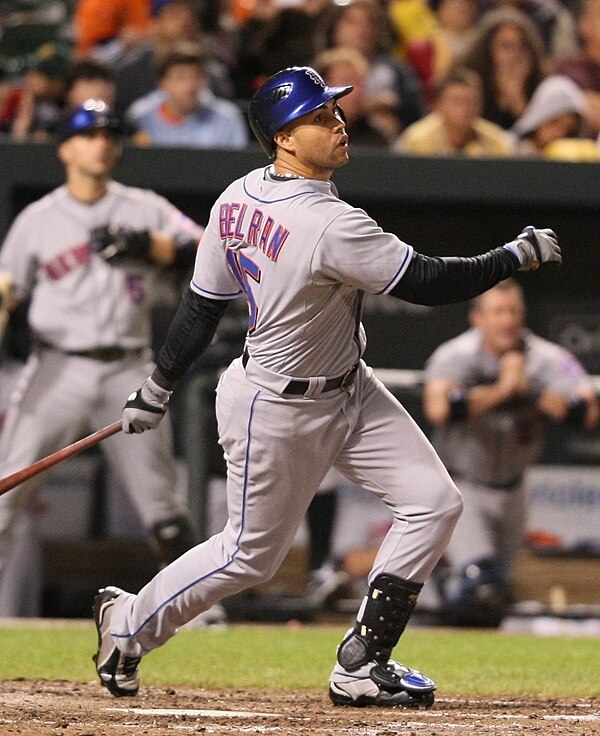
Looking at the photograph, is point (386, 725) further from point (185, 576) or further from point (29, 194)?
point (29, 194)

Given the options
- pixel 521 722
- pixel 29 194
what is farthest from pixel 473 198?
pixel 521 722

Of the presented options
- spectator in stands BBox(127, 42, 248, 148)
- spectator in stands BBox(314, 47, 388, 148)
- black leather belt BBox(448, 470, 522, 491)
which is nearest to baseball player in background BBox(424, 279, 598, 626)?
black leather belt BBox(448, 470, 522, 491)

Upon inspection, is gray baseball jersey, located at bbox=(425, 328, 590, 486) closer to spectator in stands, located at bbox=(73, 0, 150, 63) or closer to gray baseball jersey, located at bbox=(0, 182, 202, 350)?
gray baseball jersey, located at bbox=(0, 182, 202, 350)

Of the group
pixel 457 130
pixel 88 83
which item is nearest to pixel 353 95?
pixel 457 130

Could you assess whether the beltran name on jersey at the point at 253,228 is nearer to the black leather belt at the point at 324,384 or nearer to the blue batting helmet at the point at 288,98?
the blue batting helmet at the point at 288,98

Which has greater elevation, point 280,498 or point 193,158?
point 193,158

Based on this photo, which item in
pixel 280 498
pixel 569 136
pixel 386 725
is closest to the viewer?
pixel 386 725

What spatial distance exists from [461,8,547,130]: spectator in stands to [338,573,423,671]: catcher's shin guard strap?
15.7 ft

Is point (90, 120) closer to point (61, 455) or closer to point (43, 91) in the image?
point (43, 91)

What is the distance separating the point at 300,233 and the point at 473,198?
4.03 meters

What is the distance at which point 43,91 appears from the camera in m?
8.17

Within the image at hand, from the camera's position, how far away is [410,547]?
408 cm

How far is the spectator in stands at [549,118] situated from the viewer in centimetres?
813

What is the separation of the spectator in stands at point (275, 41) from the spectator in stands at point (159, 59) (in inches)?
6.5
